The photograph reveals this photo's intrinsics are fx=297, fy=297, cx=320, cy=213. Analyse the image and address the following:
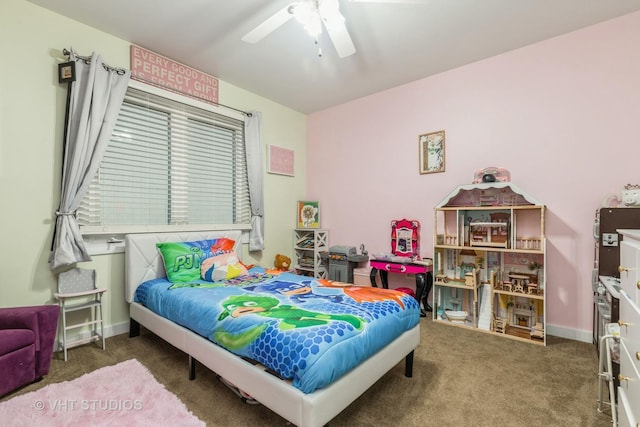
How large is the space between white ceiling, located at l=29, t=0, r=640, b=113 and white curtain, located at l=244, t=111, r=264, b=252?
0.54 metres

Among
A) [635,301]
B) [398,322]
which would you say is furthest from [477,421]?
[635,301]

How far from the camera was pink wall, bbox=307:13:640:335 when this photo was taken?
99.5 inches

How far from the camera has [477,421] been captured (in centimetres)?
162

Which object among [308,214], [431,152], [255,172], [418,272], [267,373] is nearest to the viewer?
[267,373]

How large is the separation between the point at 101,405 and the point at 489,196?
3.60 meters

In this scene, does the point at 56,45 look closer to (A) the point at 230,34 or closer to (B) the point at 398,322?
(A) the point at 230,34

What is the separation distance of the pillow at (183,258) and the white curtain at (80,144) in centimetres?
60

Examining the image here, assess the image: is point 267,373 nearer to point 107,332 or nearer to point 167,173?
point 107,332

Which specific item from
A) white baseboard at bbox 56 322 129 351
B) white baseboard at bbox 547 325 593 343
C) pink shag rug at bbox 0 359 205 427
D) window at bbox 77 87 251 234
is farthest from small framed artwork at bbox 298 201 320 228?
white baseboard at bbox 547 325 593 343

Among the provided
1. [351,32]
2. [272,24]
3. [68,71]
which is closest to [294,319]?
[272,24]

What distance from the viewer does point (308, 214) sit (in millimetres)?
4512

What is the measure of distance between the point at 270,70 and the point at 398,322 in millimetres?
2899

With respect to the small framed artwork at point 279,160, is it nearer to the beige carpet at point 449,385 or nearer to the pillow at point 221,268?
the pillow at point 221,268

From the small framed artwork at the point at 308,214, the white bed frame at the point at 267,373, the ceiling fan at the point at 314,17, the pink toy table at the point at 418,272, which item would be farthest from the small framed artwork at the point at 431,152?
the white bed frame at the point at 267,373
